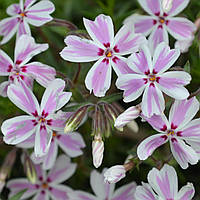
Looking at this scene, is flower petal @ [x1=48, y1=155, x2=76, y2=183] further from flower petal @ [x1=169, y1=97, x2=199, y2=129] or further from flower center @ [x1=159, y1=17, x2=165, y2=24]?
flower center @ [x1=159, y1=17, x2=165, y2=24]

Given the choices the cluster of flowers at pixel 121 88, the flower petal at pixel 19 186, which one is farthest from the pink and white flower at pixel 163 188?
the flower petal at pixel 19 186

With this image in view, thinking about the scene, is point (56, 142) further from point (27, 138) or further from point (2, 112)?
point (2, 112)

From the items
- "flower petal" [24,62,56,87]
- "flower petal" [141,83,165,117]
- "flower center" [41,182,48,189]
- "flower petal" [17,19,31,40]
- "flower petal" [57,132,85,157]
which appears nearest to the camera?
"flower petal" [141,83,165,117]

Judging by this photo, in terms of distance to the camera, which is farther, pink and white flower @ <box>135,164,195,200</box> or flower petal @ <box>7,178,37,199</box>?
flower petal @ <box>7,178,37,199</box>

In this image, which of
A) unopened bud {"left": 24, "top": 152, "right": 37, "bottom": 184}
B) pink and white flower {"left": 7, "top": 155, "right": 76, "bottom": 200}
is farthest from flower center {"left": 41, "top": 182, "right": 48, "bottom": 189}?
unopened bud {"left": 24, "top": 152, "right": 37, "bottom": 184}

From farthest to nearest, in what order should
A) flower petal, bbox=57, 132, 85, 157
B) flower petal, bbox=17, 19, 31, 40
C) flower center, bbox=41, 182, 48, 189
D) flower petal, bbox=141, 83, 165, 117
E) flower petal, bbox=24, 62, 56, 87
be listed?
1. flower center, bbox=41, 182, 48, 189
2. flower petal, bbox=57, 132, 85, 157
3. flower petal, bbox=17, 19, 31, 40
4. flower petal, bbox=24, 62, 56, 87
5. flower petal, bbox=141, 83, 165, 117

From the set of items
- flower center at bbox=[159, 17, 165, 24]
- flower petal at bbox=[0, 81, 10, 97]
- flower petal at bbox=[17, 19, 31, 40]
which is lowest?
flower petal at bbox=[0, 81, 10, 97]

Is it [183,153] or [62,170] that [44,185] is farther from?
[183,153]

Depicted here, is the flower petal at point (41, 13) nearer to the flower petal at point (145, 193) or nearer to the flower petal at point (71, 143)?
the flower petal at point (71, 143)
